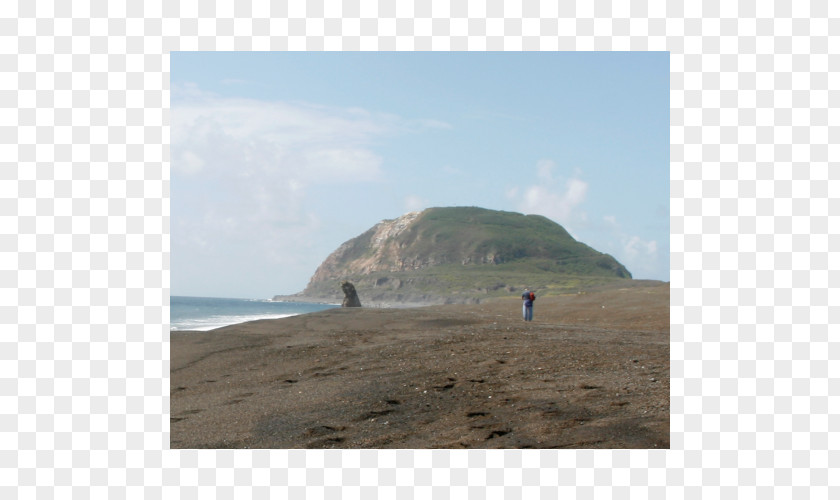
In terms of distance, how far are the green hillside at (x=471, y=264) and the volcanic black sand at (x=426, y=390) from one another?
3796 inches

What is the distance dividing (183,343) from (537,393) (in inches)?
467

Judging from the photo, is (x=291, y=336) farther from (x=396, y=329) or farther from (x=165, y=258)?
(x=165, y=258)

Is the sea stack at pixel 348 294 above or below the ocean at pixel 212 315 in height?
above

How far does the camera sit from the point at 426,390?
456 inches

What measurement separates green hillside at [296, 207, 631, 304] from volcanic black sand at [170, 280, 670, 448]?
96421mm

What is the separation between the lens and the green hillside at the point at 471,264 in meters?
132

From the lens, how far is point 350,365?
14.7 m

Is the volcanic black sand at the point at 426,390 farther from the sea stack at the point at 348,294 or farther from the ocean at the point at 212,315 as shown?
→ the sea stack at the point at 348,294

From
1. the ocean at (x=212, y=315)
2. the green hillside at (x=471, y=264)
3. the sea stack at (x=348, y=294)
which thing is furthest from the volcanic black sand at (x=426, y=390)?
the green hillside at (x=471, y=264)

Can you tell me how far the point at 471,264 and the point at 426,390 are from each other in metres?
154

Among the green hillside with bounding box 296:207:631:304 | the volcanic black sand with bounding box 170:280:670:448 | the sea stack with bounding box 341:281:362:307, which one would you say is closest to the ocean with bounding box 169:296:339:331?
the volcanic black sand with bounding box 170:280:670:448

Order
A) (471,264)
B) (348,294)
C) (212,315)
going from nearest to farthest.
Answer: (348,294) < (212,315) < (471,264)

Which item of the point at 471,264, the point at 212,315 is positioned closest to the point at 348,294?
the point at 212,315

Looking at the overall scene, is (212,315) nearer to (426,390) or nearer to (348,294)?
(348,294)
